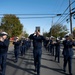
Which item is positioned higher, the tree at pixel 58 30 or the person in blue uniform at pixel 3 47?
the tree at pixel 58 30

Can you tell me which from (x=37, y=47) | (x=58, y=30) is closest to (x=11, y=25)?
(x=58, y=30)

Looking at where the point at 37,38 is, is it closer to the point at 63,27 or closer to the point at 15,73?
the point at 15,73

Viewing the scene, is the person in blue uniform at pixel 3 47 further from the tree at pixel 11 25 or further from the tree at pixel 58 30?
the tree at pixel 58 30

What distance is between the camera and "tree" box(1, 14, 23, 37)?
7775cm

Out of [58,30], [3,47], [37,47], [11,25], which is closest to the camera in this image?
[3,47]

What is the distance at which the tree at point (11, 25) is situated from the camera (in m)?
77.8

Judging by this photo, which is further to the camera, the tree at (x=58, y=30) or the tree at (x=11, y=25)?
the tree at (x=58, y=30)

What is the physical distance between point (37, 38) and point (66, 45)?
4.37 ft

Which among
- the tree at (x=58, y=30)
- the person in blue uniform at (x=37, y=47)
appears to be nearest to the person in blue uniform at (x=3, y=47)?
the person in blue uniform at (x=37, y=47)

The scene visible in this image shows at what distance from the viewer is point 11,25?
261ft

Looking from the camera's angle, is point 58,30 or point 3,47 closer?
point 3,47

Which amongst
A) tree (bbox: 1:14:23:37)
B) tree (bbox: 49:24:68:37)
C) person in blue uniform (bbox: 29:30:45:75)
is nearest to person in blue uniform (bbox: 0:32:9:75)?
person in blue uniform (bbox: 29:30:45:75)

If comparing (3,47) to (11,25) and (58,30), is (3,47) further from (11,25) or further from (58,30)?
(58,30)

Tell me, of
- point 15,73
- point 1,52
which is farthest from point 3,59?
point 15,73
